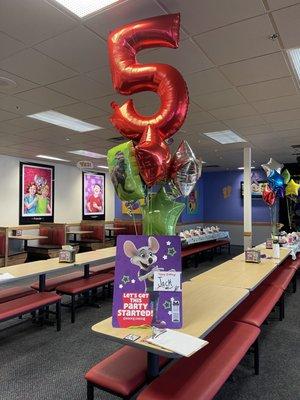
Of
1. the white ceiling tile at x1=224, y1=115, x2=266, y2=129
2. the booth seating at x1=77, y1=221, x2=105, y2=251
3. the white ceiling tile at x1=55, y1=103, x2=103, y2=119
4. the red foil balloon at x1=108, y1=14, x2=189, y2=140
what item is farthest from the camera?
the booth seating at x1=77, y1=221, x2=105, y2=251

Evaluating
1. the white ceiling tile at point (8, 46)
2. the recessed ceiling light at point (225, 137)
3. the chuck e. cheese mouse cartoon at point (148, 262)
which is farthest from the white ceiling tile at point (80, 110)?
the chuck e. cheese mouse cartoon at point (148, 262)

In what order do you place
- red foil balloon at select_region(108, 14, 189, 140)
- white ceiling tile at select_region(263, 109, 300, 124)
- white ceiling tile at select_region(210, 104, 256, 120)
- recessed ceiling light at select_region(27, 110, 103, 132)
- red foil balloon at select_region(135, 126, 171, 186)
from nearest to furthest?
1. red foil balloon at select_region(135, 126, 171, 186)
2. red foil balloon at select_region(108, 14, 189, 140)
3. white ceiling tile at select_region(210, 104, 256, 120)
4. white ceiling tile at select_region(263, 109, 300, 124)
5. recessed ceiling light at select_region(27, 110, 103, 132)

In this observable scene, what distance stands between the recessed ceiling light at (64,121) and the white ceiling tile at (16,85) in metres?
0.85

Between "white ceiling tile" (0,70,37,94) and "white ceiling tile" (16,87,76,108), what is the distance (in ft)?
0.31

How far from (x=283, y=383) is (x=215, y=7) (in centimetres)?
293

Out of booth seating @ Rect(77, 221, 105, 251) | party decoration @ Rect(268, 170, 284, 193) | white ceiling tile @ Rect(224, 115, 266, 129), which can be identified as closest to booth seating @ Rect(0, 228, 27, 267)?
booth seating @ Rect(77, 221, 105, 251)

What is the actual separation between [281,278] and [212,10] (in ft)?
11.4

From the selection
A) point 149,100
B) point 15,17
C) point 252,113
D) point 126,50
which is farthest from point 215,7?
point 252,113

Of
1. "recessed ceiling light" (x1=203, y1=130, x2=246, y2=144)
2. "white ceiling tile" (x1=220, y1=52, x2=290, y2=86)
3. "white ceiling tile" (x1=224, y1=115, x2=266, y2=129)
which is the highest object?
"recessed ceiling light" (x1=203, y1=130, x2=246, y2=144)

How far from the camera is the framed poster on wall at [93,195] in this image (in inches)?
409

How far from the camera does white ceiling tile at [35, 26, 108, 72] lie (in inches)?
97.0

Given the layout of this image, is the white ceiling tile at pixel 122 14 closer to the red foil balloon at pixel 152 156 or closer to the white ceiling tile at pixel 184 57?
the white ceiling tile at pixel 184 57

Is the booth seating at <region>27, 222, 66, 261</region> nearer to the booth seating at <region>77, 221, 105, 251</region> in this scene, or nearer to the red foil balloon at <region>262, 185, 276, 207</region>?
the booth seating at <region>77, 221, 105, 251</region>

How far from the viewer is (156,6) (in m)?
2.14
